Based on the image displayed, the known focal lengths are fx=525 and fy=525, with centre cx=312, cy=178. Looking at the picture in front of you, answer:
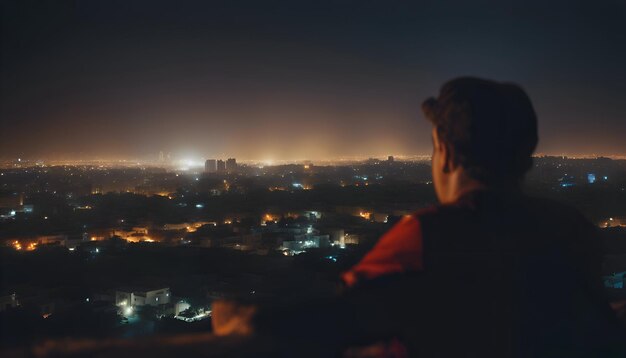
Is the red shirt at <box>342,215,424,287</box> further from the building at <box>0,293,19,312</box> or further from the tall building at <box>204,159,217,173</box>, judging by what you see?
the tall building at <box>204,159,217,173</box>

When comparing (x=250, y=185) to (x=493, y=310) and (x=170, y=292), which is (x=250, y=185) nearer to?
(x=170, y=292)

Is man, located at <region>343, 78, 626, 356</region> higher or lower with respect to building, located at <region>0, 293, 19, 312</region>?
higher

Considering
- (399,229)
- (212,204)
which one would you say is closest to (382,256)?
(399,229)

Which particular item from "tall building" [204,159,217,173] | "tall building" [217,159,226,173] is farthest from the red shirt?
"tall building" [204,159,217,173]

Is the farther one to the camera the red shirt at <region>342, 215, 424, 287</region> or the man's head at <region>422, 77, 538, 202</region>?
the man's head at <region>422, 77, 538, 202</region>

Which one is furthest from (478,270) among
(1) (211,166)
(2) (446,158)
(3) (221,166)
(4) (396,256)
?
(1) (211,166)

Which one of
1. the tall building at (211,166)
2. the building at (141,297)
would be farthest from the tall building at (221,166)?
the building at (141,297)

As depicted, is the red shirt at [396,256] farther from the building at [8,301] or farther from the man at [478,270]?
the building at [8,301]
